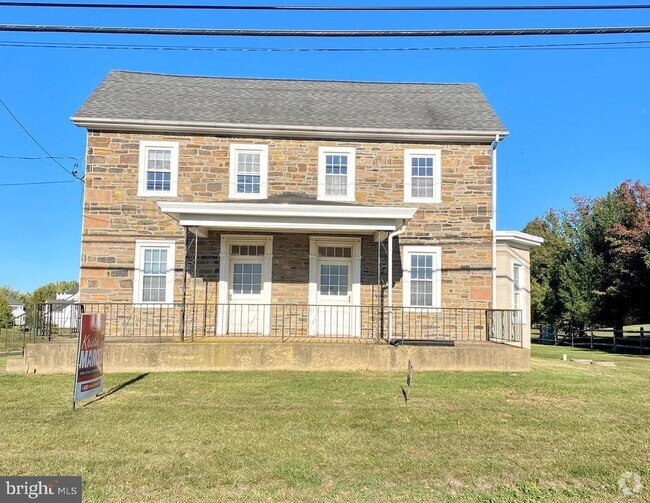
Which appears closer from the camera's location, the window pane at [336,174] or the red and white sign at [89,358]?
the red and white sign at [89,358]

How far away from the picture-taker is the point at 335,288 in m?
12.9

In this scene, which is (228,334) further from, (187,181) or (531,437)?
(531,437)

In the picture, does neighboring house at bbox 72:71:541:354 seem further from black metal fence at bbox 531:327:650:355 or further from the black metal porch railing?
black metal fence at bbox 531:327:650:355

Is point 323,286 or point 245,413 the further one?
point 323,286

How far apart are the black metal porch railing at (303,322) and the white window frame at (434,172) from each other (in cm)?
282

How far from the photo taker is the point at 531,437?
582 cm

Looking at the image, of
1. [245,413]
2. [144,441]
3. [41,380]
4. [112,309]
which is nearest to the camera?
[144,441]

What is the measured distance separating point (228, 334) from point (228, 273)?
1.51 m

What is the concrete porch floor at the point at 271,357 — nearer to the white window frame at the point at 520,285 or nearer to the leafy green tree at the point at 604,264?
the white window frame at the point at 520,285

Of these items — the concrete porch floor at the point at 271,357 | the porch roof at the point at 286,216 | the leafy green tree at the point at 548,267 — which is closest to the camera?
the concrete porch floor at the point at 271,357

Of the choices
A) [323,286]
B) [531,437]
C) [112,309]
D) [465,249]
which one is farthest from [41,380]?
[465,249]

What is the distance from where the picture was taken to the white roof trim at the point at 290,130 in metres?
12.6

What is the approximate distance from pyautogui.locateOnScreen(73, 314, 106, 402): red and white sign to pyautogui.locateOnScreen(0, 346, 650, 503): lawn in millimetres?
273

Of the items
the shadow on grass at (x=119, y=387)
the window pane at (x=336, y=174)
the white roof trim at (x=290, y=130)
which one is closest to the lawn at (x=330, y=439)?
the shadow on grass at (x=119, y=387)
